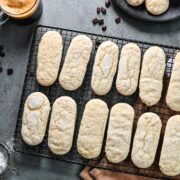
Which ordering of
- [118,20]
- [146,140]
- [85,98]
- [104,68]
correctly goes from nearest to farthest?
[146,140]
[104,68]
[85,98]
[118,20]

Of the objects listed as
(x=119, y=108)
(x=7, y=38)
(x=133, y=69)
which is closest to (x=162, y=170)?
(x=119, y=108)

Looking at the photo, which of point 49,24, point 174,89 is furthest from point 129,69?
point 49,24

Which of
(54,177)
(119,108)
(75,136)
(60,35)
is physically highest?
(60,35)

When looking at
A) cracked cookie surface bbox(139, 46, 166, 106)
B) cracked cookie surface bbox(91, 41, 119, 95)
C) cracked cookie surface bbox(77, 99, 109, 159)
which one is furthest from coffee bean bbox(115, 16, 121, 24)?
cracked cookie surface bbox(77, 99, 109, 159)

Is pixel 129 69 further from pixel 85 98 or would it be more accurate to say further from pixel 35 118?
pixel 35 118

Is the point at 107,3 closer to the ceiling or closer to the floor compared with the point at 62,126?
closer to the ceiling

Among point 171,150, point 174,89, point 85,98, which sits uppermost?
point 174,89

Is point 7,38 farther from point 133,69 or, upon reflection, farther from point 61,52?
point 133,69
